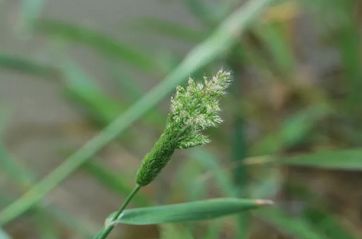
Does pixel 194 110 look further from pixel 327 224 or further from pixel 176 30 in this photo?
pixel 176 30

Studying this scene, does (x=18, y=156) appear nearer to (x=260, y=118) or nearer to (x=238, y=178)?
(x=260, y=118)

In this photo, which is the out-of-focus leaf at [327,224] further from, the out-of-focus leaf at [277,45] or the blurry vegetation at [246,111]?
the out-of-focus leaf at [277,45]

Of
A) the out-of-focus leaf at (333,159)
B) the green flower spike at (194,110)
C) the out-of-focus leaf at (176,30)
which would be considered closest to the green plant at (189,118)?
the green flower spike at (194,110)

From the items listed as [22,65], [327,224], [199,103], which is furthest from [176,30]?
[199,103]

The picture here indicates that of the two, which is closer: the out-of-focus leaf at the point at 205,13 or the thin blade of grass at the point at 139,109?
the thin blade of grass at the point at 139,109

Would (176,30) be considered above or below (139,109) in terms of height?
above
